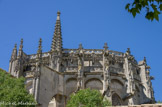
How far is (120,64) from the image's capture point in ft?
110

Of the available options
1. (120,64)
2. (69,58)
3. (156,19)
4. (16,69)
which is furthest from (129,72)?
(156,19)

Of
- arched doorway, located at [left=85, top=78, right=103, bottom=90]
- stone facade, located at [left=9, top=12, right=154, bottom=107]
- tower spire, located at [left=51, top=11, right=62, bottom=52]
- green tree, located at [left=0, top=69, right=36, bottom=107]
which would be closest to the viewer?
green tree, located at [left=0, top=69, right=36, bottom=107]

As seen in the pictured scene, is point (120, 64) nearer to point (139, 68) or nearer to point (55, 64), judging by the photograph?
point (139, 68)

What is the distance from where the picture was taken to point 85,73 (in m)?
30.6

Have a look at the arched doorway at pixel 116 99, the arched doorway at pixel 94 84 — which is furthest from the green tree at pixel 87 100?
the arched doorway at pixel 94 84

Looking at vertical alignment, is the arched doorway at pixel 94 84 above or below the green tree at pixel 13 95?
above

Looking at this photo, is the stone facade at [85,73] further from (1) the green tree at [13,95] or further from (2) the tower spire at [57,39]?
(1) the green tree at [13,95]

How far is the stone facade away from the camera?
94.7 feet

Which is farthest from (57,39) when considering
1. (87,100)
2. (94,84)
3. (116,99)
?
(87,100)

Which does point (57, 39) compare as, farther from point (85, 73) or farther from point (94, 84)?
point (94, 84)

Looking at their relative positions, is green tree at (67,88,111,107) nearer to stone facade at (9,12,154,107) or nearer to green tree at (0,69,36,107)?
stone facade at (9,12,154,107)

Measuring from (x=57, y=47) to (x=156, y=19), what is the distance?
2675 cm

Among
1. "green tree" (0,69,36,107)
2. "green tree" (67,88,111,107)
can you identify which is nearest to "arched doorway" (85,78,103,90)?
"green tree" (67,88,111,107)

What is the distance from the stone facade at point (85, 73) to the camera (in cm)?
2886
